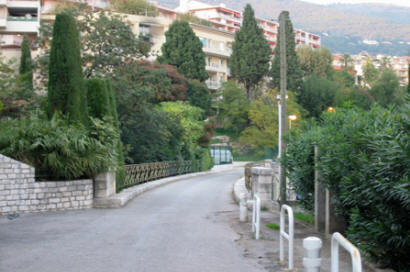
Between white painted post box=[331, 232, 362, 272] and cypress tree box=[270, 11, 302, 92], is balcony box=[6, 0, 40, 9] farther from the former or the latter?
white painted post box=[331, 232, 362, 272]

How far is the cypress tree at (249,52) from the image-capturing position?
73.6m

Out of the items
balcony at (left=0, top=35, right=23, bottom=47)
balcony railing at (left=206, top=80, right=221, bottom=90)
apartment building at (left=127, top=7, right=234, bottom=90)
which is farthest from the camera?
balcony railing at (left=206, top=80, right=221, bottom=90)

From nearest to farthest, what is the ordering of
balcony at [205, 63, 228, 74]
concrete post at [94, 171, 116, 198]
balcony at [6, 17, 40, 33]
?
concrete post at [94, 171, 116, 198], balcony at [6, 17, 40, 33], balcony at [205, 63, 228, 74]

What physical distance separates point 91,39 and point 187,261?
24.3 metres

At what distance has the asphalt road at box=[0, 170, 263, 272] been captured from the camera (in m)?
9.00

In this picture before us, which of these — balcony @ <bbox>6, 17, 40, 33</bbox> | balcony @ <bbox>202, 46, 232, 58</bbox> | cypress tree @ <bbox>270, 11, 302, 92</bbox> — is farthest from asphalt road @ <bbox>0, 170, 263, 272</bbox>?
balcony @ <bbox>202, 46, 232, 58</bbox>

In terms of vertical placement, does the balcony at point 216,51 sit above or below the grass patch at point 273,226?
above

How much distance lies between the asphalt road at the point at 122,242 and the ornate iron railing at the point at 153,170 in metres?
7.46

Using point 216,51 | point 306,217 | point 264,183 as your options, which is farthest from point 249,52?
point 306,217

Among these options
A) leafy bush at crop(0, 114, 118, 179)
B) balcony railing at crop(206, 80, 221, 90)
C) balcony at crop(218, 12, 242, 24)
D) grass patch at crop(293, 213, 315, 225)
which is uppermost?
balcony at crop(218, 12, 242, 24)

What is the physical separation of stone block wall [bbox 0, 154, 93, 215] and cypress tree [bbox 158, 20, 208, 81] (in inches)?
1934

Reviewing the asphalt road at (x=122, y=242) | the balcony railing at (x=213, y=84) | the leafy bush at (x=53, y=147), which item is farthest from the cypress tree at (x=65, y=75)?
the balcony railing at (x=213, y=84)

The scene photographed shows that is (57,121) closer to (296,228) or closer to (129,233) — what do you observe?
(129,233)

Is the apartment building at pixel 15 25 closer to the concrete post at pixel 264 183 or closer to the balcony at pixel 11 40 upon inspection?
the balcony at pixel 11 40
